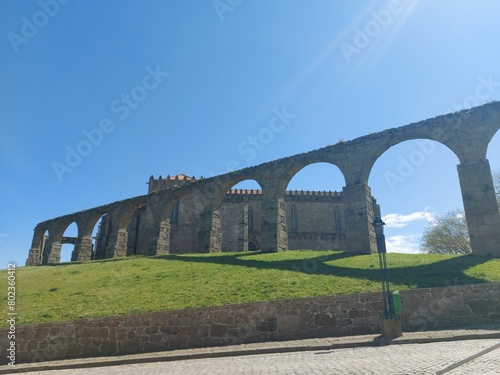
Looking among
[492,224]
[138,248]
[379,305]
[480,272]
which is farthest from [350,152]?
[138,248]

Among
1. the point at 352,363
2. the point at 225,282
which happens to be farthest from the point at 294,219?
the point at 352,363

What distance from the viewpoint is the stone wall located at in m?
9.70

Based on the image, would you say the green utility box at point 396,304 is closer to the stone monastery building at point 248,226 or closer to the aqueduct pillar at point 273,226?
the aqueduct pillar at point 273,226

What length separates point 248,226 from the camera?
36438 millimetres

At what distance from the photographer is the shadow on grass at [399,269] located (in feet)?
38.8

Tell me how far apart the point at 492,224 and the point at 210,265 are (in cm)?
1404

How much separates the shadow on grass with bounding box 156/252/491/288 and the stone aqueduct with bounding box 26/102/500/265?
2.14 m

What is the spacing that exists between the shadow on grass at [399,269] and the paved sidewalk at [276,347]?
3.01 m

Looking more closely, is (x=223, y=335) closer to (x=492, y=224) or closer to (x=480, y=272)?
(x=480, y=272)

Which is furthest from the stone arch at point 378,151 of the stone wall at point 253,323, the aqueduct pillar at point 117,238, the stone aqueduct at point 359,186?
the aqueduct pillar at point 117,238

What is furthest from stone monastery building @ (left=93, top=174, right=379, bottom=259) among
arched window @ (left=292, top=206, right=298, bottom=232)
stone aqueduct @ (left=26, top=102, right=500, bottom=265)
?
stone aqueduct @ (left=26, top=102, right=500, bottom=265)

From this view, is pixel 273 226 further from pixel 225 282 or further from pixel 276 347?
pixel 276 347

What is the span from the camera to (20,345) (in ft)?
32.6

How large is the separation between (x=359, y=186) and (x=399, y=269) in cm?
730
